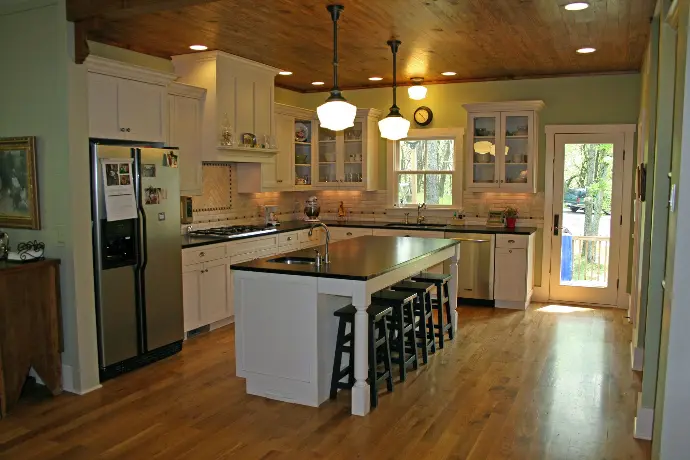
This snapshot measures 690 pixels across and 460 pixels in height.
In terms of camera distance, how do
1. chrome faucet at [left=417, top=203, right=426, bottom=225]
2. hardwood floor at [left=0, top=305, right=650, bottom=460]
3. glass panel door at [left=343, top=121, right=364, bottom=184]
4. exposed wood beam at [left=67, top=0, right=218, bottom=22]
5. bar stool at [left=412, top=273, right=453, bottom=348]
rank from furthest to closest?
glass panel door at [left=343, top=121, right=364, bottom=184], chrome faucet at [left=417, top=203, right=426, bottom=225], bar stool at [left=412, top=273, right=453, bottom=348], exposed wood beam at [left=67, top=0, right=218, bottom=22], hardwood floor at [left=0, top=305, right=650, bottom=460]

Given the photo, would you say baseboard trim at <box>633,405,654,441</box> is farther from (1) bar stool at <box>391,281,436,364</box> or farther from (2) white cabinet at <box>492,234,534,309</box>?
(2) white cabinet at <box>492,234,534,309</box>

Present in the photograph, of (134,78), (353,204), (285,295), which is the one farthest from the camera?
(353,204)

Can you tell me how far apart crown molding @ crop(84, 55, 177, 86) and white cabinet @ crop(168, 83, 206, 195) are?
0.47m

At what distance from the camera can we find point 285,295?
390 cm

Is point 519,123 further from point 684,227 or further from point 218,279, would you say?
point 684,227

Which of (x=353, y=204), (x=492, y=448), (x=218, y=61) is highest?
(x=218, y=61)

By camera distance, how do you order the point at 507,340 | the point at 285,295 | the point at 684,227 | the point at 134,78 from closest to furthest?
the point at 684,227, the point at 285,295, the point at 134,78, the point at 507,340

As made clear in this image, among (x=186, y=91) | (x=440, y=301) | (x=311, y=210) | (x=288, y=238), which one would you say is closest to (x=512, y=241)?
(x=440, y=301)

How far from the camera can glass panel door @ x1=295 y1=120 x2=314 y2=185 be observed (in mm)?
7562

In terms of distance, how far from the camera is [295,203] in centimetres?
805

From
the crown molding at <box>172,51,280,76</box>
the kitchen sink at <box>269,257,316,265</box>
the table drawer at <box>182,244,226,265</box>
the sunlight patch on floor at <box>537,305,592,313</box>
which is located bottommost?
the sunlight patch on floor at <box>537,305,592,313</box>

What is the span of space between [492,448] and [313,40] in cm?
350

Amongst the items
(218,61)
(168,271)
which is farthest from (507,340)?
(218,61)

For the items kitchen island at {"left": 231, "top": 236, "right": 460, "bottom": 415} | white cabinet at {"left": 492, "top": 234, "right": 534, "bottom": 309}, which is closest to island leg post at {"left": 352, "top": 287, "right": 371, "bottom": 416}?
kitchen island at {"left": 231, "top": 236, "right": 460, "bottom": 415}
